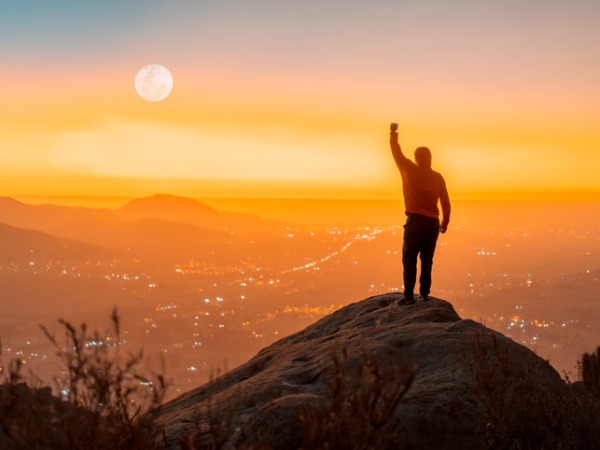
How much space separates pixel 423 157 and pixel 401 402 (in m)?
5.10

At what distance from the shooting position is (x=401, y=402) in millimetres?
5289

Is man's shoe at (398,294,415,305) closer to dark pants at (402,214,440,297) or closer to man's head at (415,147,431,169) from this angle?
dark pants at (402,214,440,297)

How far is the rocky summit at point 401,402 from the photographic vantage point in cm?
319

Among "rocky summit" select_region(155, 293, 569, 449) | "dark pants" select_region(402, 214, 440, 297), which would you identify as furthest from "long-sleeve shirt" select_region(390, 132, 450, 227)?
"rocky summit" select_region(155, 293, 569, 449)

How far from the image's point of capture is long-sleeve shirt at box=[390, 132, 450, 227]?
30.3 ft

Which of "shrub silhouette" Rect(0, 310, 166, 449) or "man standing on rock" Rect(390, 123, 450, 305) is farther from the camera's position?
"man standing on rock" Rect(390, 123, 450, 305)

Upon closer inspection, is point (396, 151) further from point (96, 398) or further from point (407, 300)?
point (96, 398)

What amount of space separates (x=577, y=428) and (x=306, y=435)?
126 inches

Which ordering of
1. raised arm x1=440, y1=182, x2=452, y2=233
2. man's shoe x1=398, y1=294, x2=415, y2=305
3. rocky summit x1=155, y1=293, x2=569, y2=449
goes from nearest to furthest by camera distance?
1. rocky summit x1=155, y1=293, x2=569, y2=449
2. raised arm x1=440, y1=182, x2=452, y2=233
3. man's shoe x1=398, y1=294, x2=415, y2=305

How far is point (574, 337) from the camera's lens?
189000mm

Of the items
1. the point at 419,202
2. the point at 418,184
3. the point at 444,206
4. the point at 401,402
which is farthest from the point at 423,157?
the point at 401,402

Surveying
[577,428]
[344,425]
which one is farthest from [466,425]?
[344,425]

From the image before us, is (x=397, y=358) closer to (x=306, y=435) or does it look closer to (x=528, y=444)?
(x=528, y=444)

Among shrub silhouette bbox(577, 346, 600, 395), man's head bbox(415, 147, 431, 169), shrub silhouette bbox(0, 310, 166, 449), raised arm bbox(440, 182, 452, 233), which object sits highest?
man's head bbox(415, 147, 431, 169)
